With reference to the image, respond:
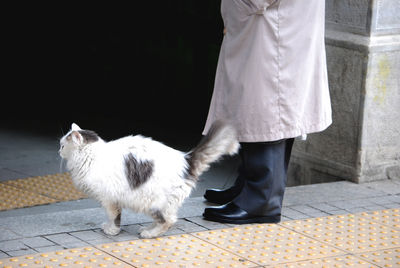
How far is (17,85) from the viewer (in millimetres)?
10641

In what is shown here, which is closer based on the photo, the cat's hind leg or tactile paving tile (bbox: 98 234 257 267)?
tactile paving tile (bbox: 98 234 257 267)

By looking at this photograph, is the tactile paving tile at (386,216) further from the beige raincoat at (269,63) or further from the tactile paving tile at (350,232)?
the beige raincoat at (269,63)

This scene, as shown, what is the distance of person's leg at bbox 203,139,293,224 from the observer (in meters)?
4.61

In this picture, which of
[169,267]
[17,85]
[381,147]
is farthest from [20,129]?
[169,267]

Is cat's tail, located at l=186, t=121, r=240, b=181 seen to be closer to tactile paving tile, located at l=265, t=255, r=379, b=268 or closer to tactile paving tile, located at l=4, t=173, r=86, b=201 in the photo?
tactile paving tile, located at l=265, t=255, r=379, b=268

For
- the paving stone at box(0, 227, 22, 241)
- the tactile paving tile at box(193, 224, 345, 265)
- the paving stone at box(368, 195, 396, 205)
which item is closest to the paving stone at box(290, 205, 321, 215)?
the tactile paving tile at box(193, 224, 345, 265)

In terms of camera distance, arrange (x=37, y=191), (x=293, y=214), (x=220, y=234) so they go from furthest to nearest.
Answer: (x=37, y=191), (x=293, y=214), (x=220, y=234)

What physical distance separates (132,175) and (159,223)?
12.9 inches

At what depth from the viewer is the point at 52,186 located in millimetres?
6512

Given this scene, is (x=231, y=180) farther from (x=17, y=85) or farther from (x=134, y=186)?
(x=17, y=85)

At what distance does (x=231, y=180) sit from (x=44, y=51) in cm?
510

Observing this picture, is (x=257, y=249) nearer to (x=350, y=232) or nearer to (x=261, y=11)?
(x=350, y=232)

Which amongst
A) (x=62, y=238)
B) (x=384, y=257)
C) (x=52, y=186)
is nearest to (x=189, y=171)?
(x=62, y=238)

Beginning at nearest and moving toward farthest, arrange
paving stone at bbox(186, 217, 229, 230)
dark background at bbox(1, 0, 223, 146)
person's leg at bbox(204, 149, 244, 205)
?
paving stone at bbox(186, 217, 229, 230) → person's leg at bbox(204, 149, 244, 205) → dark background at bbox(1, 0, 223, 146)
